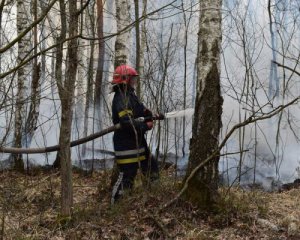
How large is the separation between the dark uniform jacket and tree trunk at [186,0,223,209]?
80cm

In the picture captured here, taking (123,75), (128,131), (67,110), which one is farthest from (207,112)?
(67,110)

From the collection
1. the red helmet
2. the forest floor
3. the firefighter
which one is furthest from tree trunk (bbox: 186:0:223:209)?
the red helmet

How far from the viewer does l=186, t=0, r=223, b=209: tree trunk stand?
5.14m

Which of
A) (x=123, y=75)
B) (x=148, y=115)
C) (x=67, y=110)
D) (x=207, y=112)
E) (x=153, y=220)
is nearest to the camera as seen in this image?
(x=153, y=220)

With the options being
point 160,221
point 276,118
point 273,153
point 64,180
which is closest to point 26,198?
point 64,180

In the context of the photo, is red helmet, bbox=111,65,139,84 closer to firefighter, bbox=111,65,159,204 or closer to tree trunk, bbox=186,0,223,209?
firefighter, bbox=111,65,159,204

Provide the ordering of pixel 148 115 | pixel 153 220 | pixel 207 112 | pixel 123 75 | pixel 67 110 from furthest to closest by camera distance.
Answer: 1. pixel 148 115
2. pixel 123 75
3. pixel 207 112
4. pixel 67 110
5. pixel 153 220

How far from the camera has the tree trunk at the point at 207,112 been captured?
5.14 m

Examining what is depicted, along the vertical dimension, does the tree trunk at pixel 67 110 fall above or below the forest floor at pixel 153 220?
above

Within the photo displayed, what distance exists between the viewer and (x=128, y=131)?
580cm

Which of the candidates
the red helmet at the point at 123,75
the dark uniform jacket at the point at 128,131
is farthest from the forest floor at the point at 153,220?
the red helmet at the point at 123,75

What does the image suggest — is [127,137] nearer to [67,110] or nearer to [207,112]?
[67,110]

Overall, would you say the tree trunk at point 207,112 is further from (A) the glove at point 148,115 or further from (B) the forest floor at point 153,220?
(A) the glove at point 148,115

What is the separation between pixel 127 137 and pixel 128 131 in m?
0.08
